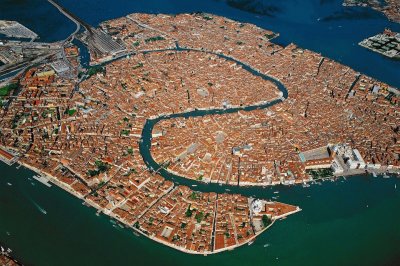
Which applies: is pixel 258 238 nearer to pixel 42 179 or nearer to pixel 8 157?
pixel 42 179

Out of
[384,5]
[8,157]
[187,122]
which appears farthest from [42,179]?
[384,5]

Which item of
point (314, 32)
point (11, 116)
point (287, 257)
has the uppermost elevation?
point (314, 32)

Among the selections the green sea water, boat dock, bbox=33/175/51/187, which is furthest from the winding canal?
boat dock, bbox=33/175/51/187

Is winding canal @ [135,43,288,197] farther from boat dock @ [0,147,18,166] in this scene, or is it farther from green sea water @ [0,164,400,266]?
boat dock @ [0,147,18,166]

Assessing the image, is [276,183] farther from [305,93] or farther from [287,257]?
[305,93]

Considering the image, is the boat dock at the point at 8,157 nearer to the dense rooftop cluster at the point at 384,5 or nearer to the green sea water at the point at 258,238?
the green sea water at the point at 258,238

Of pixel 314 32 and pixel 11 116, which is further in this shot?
pixel 314 32

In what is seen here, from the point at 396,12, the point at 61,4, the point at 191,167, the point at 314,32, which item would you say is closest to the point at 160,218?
the point at 191,167
